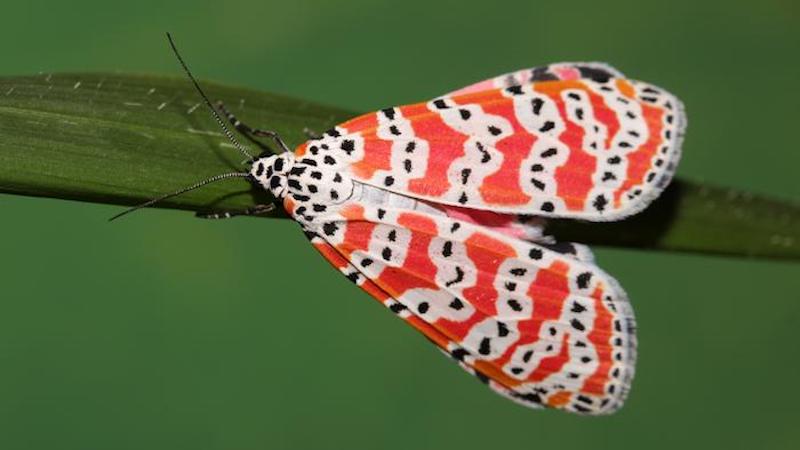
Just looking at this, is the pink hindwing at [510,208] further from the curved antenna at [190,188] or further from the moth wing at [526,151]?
the curved antenna at [190,188]

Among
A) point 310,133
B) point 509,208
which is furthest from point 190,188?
point 509,208

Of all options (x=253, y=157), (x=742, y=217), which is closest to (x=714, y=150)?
(x=742, y=217)

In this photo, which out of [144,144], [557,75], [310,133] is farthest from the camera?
[557,75]

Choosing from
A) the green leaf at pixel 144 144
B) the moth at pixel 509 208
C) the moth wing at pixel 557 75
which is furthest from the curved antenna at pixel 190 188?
the moth wing at pixel 557 75

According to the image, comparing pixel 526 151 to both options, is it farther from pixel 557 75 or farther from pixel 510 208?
pixel 557 75

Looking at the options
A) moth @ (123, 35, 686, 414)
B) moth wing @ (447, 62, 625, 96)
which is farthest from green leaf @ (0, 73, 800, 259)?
moth wing @ (447, 62, 625, 96)

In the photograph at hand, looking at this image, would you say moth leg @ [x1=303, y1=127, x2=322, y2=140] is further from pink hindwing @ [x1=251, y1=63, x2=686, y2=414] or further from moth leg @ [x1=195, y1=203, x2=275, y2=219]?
moth leg @ [x1=195, y1=203, x2=275, y2=219]
